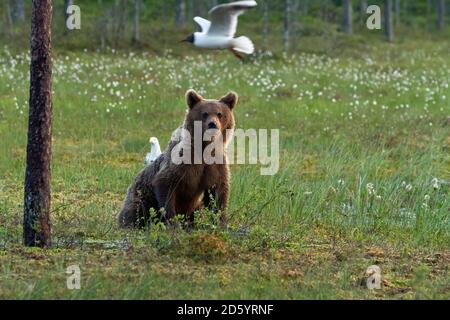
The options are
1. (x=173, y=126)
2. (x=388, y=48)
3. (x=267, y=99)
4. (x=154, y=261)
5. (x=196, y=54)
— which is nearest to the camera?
(x=154, y=261)

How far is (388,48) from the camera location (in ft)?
138

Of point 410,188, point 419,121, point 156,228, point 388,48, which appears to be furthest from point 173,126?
point 388,48

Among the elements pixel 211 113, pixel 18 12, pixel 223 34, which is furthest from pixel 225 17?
pixel 18 12

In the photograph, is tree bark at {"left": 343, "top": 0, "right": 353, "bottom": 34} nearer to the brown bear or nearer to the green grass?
the green grass

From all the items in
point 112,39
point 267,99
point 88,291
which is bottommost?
point 88,291

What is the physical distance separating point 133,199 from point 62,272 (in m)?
2.91

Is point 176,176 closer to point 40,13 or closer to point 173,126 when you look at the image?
point 40,13

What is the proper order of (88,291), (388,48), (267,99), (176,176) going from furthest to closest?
1. (388,48)
2. (267,99)
3. (176,176)
4. (88,291)

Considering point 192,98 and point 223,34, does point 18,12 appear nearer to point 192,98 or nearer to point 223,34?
point 192,98

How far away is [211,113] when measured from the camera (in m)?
10.1

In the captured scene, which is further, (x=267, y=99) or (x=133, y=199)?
(x=267, y=99)

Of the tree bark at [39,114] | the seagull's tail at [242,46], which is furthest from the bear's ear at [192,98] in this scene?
the tree bark at [39,114]

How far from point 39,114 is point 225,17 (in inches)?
77.4

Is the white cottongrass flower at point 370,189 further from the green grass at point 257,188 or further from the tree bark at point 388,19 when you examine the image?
the tree bark at point 388,19
